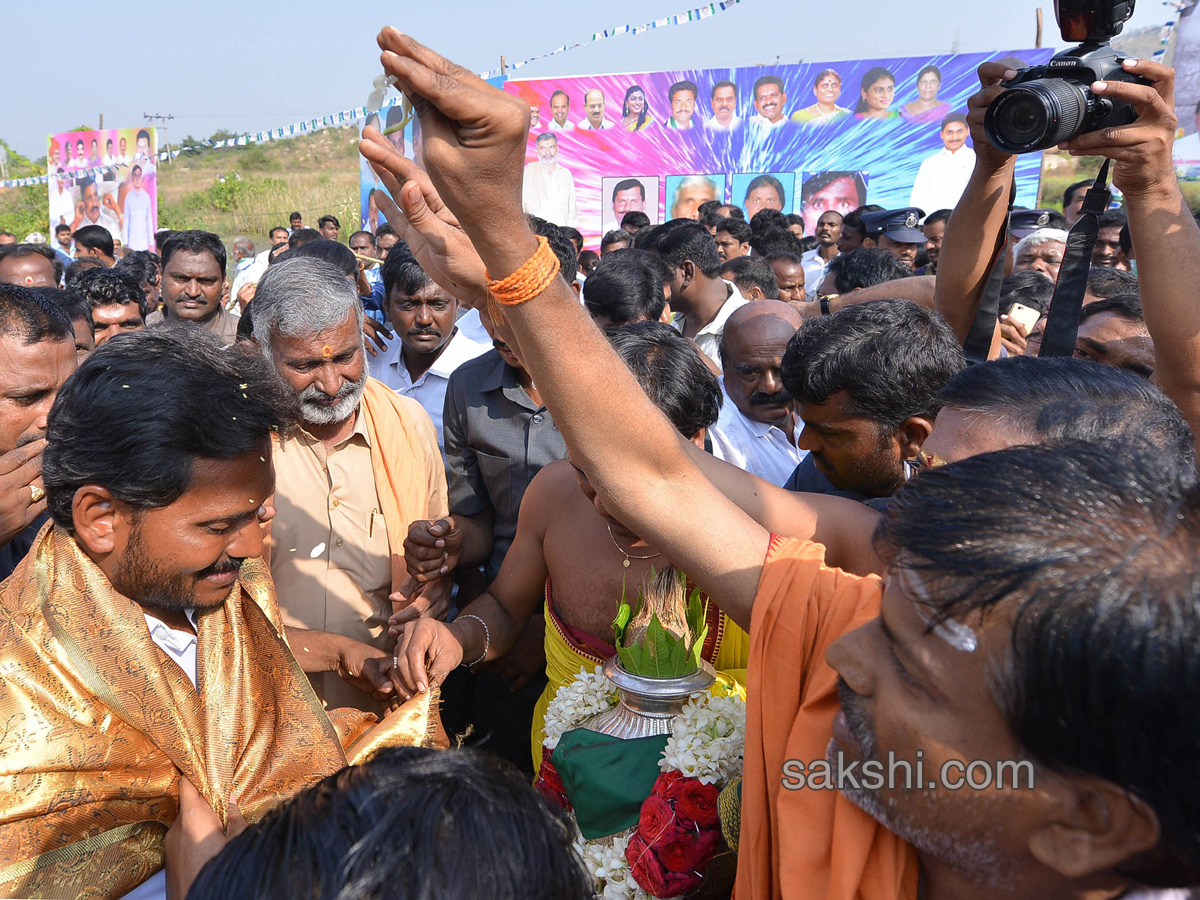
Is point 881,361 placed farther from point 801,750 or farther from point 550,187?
point 550,187

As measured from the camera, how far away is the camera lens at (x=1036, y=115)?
2.11 meters

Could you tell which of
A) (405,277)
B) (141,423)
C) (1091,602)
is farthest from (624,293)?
(1091,602)

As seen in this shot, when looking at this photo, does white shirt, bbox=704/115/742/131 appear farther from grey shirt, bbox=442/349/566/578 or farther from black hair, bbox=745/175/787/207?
grey shirt, bbox=442/349/566/578

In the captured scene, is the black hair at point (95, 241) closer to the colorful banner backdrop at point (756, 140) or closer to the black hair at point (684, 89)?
the colorful banner backdrop at point (756, 140)

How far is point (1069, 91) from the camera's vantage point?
6.90ft

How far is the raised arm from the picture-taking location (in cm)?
112

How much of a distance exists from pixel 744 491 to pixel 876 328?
90cm

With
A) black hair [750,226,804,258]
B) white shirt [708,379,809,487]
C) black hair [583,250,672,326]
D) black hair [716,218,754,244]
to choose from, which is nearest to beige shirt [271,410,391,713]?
white shirt [708,379,809,487]

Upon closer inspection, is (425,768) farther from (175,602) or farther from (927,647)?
(175,602)

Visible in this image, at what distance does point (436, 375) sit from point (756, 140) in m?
10.9

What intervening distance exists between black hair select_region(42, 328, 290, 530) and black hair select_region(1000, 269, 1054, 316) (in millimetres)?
3650

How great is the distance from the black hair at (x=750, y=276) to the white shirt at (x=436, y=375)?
2.09 meters

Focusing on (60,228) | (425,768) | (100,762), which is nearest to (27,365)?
(100,762)

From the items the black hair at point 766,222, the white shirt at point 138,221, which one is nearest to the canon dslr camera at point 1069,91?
the black hair at point 766,222
